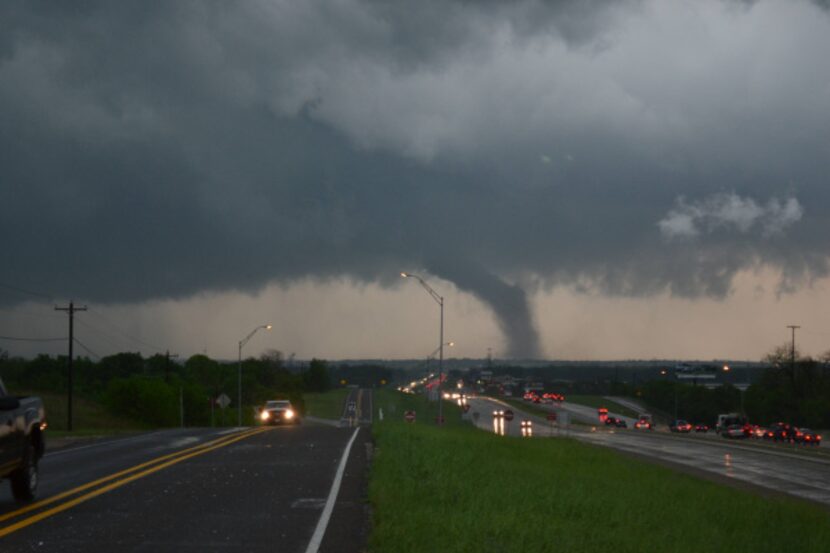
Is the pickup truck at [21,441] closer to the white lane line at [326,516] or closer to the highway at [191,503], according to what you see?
the highway at [191,503]

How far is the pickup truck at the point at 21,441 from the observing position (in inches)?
571

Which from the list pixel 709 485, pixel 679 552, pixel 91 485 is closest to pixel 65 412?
pixel 709 485

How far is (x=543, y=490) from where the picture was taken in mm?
19375

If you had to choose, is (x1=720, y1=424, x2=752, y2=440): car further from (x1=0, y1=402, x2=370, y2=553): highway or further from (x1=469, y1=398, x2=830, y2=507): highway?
(x1=0, y1=402, x2=370, y2=553): highway

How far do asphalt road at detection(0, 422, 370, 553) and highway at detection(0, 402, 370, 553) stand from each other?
1cm

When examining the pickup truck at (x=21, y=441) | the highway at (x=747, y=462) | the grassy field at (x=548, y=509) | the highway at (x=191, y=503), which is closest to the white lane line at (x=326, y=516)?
the highway at (x=191, y=503)

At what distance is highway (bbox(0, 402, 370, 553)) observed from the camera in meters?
12.0

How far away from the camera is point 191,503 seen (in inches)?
612

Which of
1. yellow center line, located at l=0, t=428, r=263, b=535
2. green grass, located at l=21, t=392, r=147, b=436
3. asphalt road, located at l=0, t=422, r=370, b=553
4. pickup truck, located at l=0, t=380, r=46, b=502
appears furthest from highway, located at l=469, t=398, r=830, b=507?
green grass, located at l=21, t=392, r=147, b=436

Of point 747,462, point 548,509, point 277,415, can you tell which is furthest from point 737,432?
point 548,509

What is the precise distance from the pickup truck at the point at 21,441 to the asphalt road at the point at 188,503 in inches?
14.8

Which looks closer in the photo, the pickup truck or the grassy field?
the grassy field

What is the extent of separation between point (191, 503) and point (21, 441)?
2.70 meters

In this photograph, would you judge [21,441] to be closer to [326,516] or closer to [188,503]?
[188,503]
